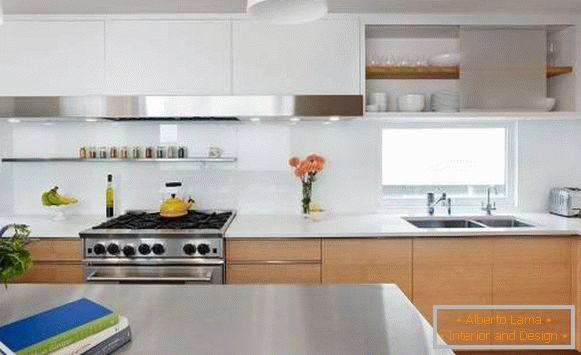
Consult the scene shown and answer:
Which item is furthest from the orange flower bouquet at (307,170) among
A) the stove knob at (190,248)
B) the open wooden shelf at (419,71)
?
the stove knob at (190,248)

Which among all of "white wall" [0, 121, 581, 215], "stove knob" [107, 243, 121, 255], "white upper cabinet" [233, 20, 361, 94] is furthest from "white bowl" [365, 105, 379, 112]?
"stove knob" [107, 243, 121, 255]

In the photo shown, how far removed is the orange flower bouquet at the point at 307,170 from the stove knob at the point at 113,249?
1195mm

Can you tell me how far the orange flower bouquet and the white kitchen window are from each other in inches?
24.4

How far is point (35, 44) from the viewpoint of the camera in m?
2.80

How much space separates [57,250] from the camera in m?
2.57

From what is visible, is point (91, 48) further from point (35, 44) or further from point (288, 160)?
point (288, 160)

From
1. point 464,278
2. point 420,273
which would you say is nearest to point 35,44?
point 420,273

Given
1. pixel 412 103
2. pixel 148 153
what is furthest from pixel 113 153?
pixel 412 103

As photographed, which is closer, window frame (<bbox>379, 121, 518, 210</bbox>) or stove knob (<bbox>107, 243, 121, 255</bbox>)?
stove knob (<bbox>107, 243, 121, 255</bbox>)

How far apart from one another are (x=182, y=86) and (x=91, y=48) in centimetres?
62

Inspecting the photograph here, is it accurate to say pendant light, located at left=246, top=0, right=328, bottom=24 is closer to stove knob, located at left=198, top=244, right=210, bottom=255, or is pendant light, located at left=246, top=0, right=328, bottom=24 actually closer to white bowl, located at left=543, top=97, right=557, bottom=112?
stove knob, located at left=198, top=244, right=210, bottom=255

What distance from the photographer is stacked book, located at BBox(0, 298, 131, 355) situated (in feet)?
3.01

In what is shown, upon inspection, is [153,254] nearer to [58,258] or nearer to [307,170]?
[58,258]

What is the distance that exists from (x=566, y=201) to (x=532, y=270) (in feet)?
2.30
